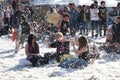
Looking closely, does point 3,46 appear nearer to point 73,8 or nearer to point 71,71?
point 73,8

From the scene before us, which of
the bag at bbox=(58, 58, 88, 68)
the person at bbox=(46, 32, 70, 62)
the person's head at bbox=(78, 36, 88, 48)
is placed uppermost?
the person's head at bbox=(78, 36, 88, 48)

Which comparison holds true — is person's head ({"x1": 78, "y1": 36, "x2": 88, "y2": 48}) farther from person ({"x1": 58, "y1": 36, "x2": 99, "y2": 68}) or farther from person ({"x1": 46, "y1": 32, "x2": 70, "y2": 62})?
person ({"x1": 46, "y1": 32, "x2": 70, "y2": 62})

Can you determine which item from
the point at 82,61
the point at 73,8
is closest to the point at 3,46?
the point at 73,8

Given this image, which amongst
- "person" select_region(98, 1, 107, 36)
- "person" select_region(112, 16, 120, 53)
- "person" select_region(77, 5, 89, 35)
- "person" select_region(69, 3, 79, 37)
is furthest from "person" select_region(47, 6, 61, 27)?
"person" select_region(112, 16, 120, 53)

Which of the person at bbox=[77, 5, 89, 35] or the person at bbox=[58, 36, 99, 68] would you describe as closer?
the person at bbox=[58, 36, 99, 68]

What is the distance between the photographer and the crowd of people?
12.3m

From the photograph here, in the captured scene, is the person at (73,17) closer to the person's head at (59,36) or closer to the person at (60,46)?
the person at (60,46)

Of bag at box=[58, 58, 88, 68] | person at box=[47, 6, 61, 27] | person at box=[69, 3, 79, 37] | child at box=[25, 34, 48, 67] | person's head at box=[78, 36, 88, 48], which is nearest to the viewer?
bag at box=[58, 58, 88, 68]

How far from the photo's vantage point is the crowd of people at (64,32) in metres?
12.3

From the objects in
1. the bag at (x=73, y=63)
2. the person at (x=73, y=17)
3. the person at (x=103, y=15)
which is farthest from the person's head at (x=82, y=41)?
the person at (x=73, y=17)

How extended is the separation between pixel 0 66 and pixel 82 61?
99.6 inches

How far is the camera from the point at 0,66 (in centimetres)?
1246

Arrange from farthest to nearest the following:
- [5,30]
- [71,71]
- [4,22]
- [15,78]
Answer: [4,22], [5,30], [71,71], [15,78]

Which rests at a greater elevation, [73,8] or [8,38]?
[73,8]
